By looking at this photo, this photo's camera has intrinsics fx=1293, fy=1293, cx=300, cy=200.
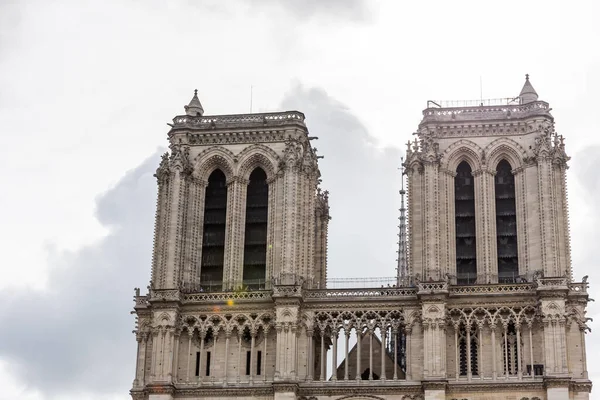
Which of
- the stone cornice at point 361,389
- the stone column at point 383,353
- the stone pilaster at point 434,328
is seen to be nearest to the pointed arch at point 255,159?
the stone column at point 383,353

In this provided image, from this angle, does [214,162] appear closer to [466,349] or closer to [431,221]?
[431,221]

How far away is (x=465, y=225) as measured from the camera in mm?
76188

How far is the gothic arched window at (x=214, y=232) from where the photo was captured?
252 feet

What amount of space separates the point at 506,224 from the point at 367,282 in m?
8.87

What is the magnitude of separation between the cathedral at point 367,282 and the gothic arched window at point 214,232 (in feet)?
0.28

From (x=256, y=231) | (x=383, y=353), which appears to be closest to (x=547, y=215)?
(x=383, y=353)

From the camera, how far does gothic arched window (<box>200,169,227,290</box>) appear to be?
7681 cm

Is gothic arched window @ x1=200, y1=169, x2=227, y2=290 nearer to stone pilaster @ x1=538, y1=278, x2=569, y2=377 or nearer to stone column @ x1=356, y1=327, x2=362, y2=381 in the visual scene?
stone column @ x1=356, y1=327, x2=362, y2=381

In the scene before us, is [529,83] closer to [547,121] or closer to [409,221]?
[547,121]

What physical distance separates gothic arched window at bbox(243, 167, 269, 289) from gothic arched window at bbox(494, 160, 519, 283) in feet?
45.1

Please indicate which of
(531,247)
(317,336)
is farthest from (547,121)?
(317,336)

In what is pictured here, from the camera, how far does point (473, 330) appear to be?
237 ft

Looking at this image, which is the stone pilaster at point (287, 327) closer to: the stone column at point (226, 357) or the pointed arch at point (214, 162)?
the stone column at point (226, 357)

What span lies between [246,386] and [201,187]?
13.1 m
